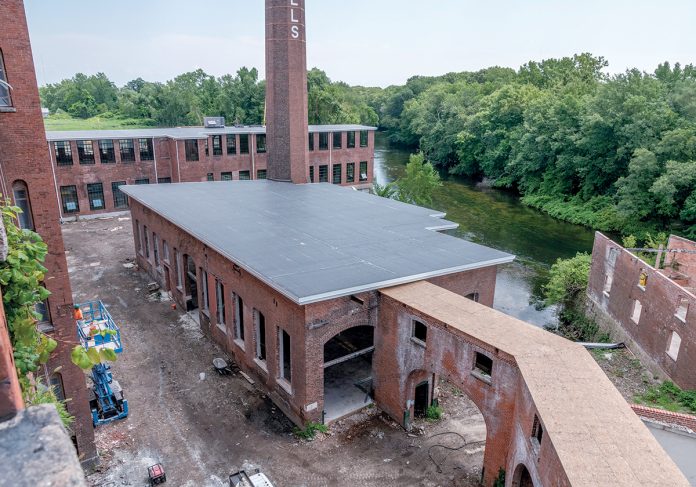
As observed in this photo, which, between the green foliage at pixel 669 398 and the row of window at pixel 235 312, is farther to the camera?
the green foliage at pixel 669 398

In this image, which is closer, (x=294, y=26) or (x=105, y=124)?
(x=294, y=26)

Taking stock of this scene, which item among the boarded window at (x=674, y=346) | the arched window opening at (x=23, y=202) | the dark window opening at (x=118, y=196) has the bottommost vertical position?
the boarded window at (x=674, y=346)

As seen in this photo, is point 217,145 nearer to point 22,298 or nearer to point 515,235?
point 515,235

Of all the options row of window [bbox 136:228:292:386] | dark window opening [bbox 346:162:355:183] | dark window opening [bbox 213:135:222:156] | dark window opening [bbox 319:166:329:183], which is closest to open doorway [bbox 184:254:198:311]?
row of window [bbox 136:228:292:386]

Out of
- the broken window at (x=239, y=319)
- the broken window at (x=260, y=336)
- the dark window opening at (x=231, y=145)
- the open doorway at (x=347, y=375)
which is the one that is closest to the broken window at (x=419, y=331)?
the open doorway at (x=347, y=375)

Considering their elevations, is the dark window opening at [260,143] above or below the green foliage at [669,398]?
above

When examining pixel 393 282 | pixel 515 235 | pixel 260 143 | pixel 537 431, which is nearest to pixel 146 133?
pixel 260 143

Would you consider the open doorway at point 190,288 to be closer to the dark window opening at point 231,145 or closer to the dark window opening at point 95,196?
the dark window opening at point 95,196
